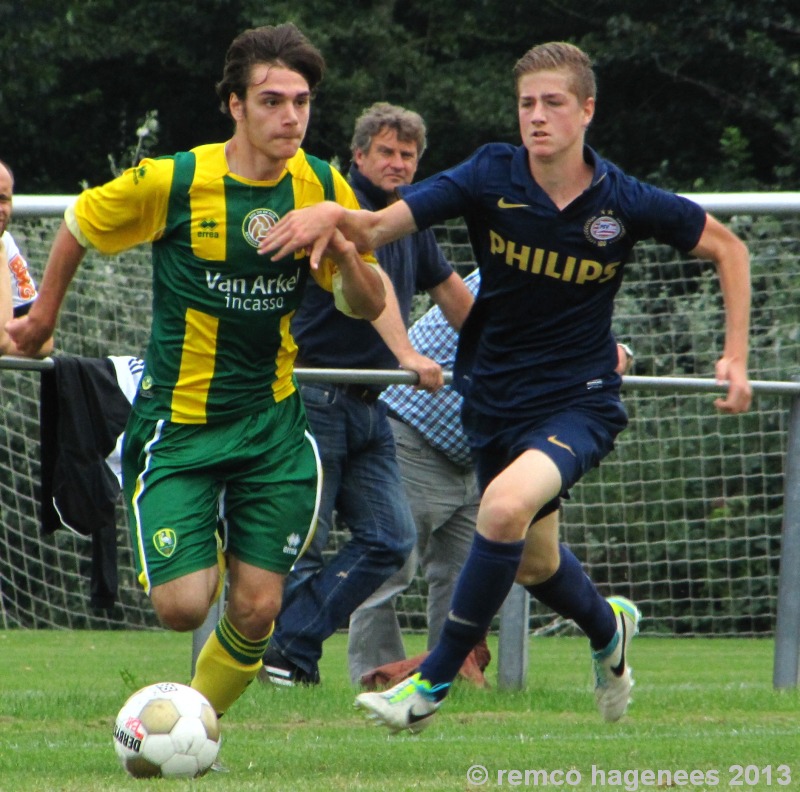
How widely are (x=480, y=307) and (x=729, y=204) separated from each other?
1728 mm

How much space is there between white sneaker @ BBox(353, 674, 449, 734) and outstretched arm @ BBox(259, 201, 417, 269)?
4.33ft

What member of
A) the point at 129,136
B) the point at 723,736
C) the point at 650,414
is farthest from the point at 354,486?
the point at 129,136

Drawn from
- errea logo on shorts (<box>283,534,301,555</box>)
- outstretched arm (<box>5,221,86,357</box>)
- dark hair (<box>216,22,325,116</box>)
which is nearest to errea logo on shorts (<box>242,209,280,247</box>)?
dark hair (<box>216,22,325,116</box>)

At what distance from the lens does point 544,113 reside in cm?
530

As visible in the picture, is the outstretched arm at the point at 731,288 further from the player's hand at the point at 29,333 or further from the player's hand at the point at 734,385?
the player's hand at the point at 29,333

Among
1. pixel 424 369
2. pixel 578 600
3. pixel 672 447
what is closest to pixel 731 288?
pixel 578 600

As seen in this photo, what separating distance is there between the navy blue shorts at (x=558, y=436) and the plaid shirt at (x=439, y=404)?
1.67m

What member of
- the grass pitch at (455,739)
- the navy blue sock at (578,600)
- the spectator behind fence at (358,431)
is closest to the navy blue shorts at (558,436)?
the navy blue sock at (578,600)

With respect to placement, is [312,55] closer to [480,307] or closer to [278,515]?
[480,307]

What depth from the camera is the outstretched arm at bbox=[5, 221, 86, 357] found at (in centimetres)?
506

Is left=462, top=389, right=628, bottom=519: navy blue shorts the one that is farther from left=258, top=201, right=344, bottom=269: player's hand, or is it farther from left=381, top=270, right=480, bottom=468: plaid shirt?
left=381, top=270, right=480, bottom=468: plaid shirt

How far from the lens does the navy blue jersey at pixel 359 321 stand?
6848mm

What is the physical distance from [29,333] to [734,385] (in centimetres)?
229

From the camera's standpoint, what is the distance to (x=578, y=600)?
562 cm
